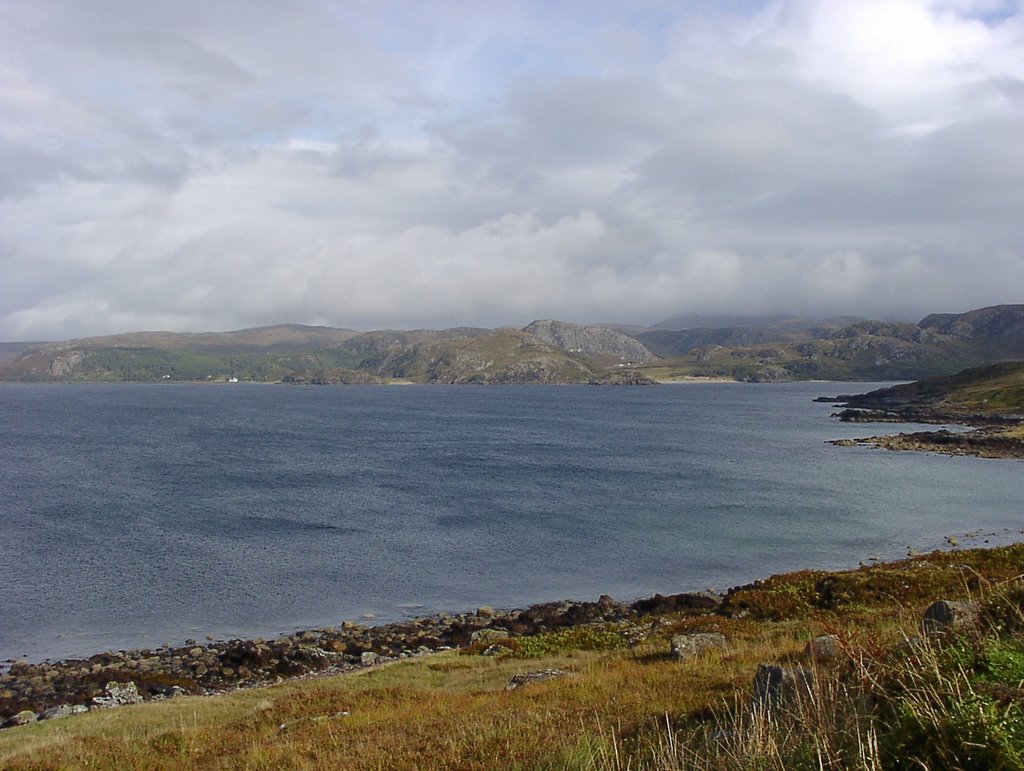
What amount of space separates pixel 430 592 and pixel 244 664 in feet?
47.1

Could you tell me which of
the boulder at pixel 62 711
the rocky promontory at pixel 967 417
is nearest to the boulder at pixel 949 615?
the boulder at pixel 62 711

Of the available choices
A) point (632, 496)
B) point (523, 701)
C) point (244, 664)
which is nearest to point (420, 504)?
point (632, 496)

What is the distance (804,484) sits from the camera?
83.6m

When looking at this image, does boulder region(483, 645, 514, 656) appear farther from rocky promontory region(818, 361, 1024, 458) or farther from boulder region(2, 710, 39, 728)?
rocky promontory region(818, 361, 1024, 458)

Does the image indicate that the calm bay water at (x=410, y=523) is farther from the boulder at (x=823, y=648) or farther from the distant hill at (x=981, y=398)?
the distant hill at (x=981, y=398)

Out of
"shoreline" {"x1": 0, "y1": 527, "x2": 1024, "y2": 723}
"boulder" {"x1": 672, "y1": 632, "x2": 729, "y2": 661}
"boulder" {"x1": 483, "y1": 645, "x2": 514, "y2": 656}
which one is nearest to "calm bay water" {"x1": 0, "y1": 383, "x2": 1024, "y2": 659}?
"shoreline" {"x1": 0, "y1": 527, "x2": 1024, "y2": 723}

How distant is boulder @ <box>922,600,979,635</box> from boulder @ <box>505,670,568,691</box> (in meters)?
10.5

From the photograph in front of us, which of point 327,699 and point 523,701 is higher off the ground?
point 523,701

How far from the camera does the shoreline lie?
31.0 m

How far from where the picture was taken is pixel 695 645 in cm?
2319

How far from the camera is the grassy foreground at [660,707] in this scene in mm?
7496

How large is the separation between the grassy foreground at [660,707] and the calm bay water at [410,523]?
15.5 meters

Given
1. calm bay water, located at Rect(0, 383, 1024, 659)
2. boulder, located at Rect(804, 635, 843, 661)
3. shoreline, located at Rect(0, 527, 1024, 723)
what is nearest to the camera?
boulder, located at Rect(804, 635, 843, 661)

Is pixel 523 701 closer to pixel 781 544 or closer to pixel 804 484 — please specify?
pixel 781 544
